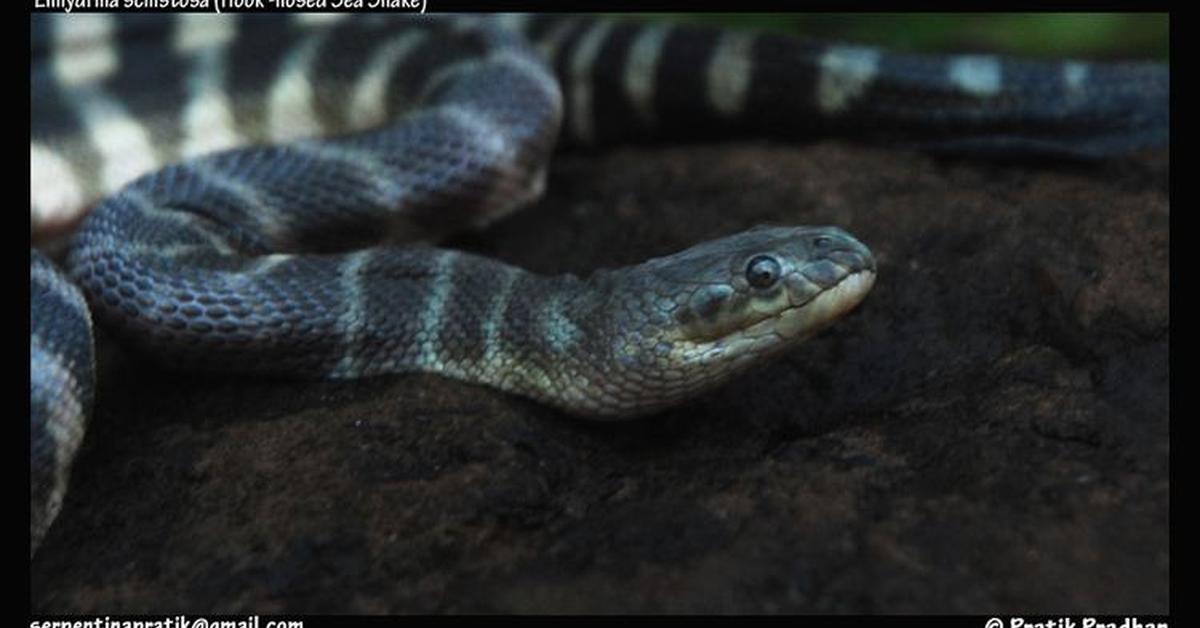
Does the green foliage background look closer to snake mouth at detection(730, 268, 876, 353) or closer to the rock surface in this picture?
the rock surface

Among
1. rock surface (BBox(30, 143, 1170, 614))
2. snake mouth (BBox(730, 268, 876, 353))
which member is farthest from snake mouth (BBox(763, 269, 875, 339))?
rock surface (BBox(30, 143, 1170, 614))

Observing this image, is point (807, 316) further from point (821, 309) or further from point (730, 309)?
point (730, 309)

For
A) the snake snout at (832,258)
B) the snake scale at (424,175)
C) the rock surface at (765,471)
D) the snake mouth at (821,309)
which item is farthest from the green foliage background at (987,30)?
the snake mouth at (821,309)

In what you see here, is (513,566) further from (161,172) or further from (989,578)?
(161,172)

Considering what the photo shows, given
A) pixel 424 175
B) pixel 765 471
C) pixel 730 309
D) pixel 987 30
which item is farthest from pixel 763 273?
pixel 987 30

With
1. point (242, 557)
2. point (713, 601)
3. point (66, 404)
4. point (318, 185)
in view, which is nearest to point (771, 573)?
point (713, 601)
